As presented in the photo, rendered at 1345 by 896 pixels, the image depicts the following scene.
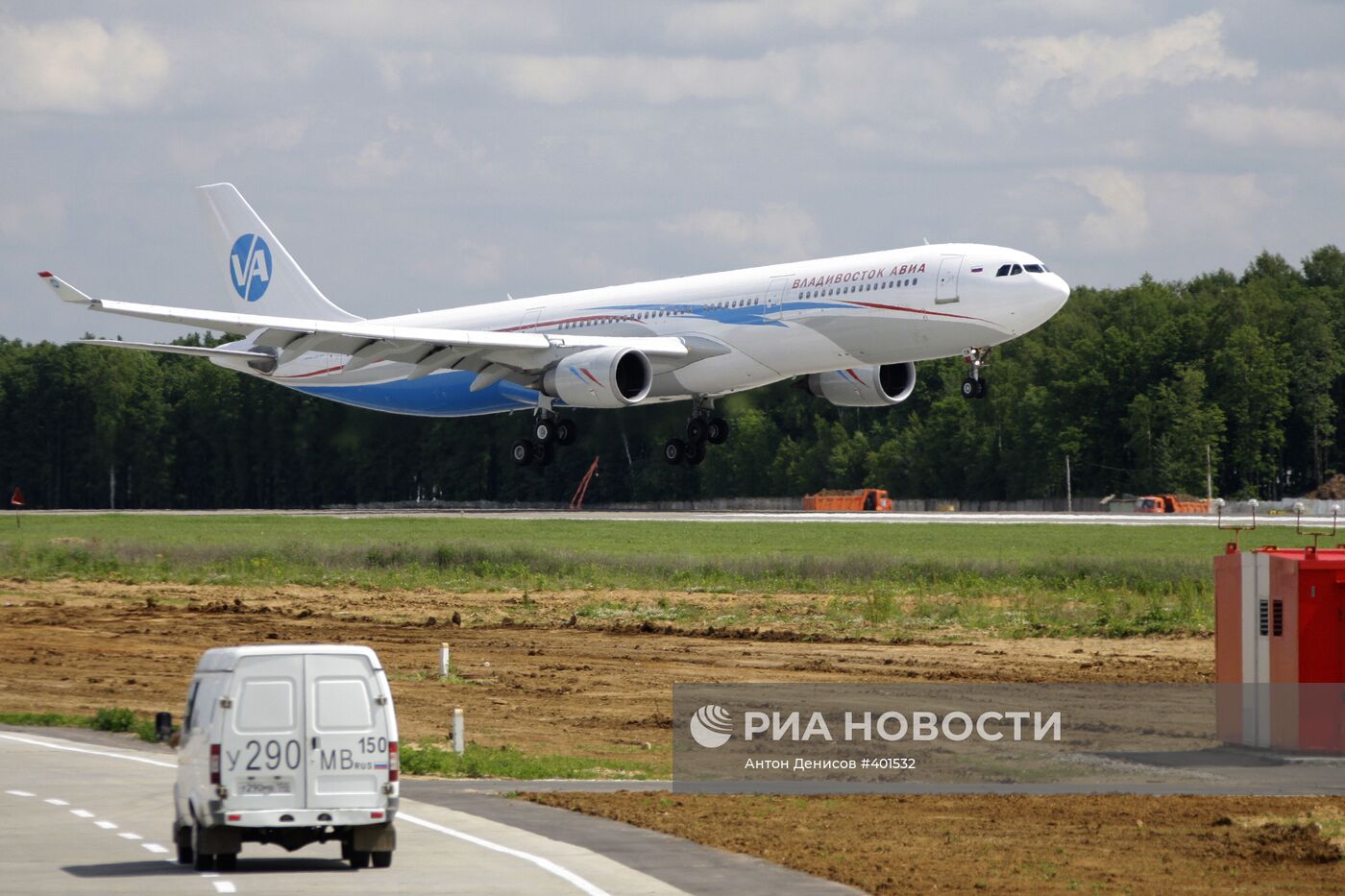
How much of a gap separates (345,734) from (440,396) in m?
47.8

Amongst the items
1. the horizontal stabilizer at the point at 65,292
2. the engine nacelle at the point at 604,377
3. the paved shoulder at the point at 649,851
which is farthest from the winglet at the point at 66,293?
the paved shoulder at the point at 649,851

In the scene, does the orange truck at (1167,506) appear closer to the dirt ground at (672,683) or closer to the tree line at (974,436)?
the tree line at (974,436)

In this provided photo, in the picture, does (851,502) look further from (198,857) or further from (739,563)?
(198,857)

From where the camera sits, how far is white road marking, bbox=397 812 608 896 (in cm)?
1727

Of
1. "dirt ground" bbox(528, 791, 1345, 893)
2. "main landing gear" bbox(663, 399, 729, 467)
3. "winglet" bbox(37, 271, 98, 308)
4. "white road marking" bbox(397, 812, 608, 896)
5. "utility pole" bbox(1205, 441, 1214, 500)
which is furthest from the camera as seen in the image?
"utility pole" bbox(1205, 441, 1214, 500)

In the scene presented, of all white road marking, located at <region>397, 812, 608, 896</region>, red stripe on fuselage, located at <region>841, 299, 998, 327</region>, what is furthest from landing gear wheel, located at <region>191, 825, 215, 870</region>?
red stripe on fuselage, located at <region>841, 299, 998, 327</region>

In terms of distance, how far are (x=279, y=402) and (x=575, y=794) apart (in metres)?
88.6

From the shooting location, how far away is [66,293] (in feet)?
155

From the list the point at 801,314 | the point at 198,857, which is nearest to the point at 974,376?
the point at 801,314

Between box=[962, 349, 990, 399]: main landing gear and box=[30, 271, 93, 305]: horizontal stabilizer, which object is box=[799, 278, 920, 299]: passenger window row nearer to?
box=[962, 349, 990, 399]: main landing gear

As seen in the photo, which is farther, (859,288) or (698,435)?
(698,435)

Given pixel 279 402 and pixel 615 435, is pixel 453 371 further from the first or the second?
pixel 279 402

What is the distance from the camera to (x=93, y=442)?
127m

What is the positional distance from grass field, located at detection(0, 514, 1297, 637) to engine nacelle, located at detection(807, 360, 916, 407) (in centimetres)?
543
